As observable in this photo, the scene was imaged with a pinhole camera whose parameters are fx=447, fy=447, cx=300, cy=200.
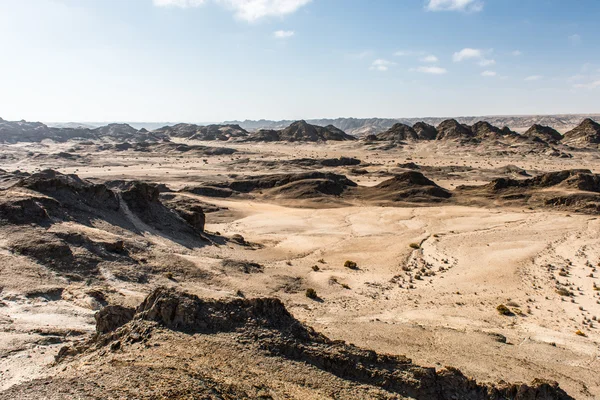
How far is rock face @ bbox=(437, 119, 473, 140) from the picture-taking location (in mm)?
139125

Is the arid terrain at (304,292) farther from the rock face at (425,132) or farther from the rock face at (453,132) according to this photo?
the rock face at (425,132)

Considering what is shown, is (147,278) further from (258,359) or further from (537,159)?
(537,159)

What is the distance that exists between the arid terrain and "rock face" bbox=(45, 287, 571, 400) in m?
0.04

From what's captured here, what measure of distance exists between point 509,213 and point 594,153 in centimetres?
8248

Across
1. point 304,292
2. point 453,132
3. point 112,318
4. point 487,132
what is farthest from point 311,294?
point 487,132

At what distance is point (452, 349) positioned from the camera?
51.4ft

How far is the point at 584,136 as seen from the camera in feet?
424

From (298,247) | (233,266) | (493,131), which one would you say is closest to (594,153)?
(493,131)

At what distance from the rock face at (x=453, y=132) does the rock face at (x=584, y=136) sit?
28.1 meters

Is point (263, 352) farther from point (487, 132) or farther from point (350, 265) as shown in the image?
point (487, 132)

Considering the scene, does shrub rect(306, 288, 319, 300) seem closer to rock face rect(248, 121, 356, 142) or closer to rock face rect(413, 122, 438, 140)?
rock face rect(413, 122, 438, 140)

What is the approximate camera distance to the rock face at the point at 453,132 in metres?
139

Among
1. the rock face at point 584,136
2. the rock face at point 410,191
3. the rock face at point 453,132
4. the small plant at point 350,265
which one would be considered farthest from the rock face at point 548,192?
the rock face at point 453,132

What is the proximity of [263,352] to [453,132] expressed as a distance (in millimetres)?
144000
